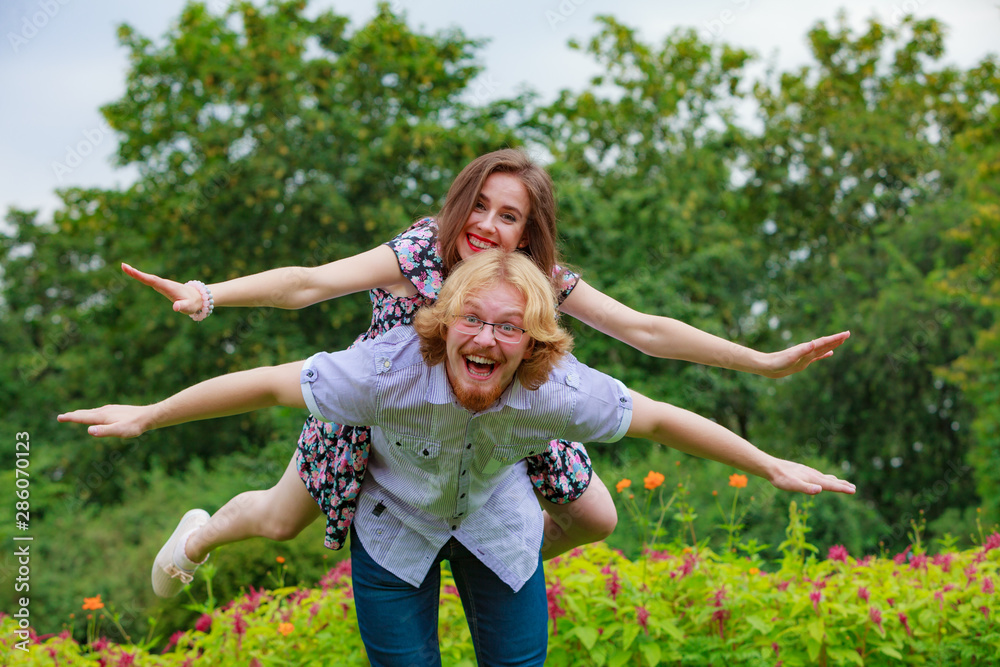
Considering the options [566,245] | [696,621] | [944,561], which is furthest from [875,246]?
[696,621]

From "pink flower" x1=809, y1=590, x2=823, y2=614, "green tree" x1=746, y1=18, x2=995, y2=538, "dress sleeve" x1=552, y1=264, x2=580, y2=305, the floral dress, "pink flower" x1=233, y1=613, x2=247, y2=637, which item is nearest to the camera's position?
the floral dress

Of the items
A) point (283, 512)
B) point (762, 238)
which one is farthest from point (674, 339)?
point (762, 238)

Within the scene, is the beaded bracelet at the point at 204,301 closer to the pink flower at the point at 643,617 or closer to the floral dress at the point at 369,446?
the floral dress at the point at 369,446

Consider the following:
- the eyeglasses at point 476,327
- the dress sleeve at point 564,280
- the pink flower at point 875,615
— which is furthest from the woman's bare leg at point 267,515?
the pink flower at point 875,615

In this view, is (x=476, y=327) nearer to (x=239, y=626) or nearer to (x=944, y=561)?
(x=239, y=626)

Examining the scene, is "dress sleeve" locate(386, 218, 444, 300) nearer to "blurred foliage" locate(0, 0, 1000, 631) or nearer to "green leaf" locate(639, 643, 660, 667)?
"green leaf" locate(639, 643, 660, 667)

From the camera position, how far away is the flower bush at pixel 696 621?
10.2ft

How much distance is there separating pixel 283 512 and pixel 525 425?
0.98 m

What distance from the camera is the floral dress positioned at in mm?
2475

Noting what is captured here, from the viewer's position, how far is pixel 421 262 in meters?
2.55

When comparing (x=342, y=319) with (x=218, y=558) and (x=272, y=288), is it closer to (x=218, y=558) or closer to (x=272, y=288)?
(x=218, y=558)

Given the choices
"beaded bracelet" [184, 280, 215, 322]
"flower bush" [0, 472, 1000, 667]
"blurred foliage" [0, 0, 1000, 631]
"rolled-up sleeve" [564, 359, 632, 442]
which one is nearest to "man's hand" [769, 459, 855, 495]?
"rolled-up sleeve" [564, 359, 632, 442]

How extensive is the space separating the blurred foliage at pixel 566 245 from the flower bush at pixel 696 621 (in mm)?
5779

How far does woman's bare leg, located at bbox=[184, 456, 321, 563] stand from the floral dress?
10 cm
